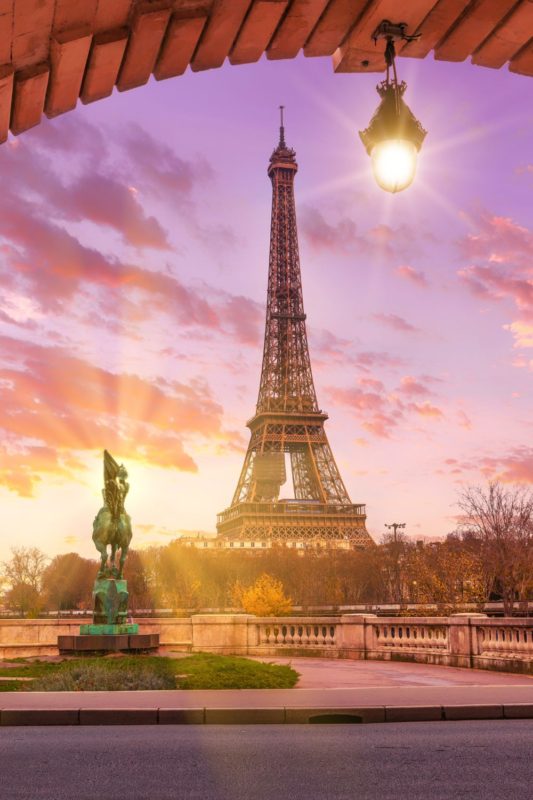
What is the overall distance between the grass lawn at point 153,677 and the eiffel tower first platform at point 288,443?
91.6 metres

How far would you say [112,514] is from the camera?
77.1 ft

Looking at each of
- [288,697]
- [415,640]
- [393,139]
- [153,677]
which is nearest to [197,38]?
[393,139]

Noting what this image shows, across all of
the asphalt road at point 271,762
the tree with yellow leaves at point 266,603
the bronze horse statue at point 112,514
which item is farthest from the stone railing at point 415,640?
the tree with yellow leaves at point 266,603

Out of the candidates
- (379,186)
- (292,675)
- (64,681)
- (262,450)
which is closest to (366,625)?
(292,675)

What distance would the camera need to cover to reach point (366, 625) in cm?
2595

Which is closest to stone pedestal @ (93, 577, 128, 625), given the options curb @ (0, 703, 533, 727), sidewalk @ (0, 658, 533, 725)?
sidewalk @ (0, 658, 533, 725)

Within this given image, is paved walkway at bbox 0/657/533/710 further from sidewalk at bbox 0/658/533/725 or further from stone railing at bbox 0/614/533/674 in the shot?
stone railing at bbox 0/614/533/674

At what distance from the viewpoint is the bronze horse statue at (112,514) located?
76.0 feet

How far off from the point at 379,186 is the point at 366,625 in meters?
21.9

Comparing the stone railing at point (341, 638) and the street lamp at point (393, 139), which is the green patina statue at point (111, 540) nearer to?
the stone railing at point (341, 638)

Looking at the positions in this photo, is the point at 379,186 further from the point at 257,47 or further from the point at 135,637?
the point at 135,637

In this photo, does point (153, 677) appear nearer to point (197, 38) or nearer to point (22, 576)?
point (197, 38)

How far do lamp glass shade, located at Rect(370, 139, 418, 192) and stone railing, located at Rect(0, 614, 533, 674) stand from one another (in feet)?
54.4

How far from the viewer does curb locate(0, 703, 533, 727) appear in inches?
497
